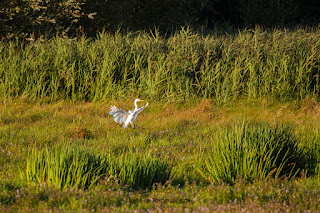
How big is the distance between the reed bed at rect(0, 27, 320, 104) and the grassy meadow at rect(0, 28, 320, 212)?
0.04 meters

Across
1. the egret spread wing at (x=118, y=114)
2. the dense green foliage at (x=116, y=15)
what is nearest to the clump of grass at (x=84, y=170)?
the egret spread wing at (x=118, y=114)

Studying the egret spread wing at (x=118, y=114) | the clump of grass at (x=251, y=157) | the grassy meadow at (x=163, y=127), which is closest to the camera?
the grassy meadow at (x=163, y=127)

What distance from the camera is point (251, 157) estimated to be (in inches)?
168

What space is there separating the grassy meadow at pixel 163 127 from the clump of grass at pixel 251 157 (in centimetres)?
2

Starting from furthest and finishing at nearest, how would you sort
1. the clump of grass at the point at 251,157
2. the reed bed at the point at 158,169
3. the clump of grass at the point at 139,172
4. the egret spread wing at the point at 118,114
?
the egret spread wing at the point at 118,114
the clump of grass at the point at 251,157
the clump of grass at the point at 139,172
the reed bed at the point at 158,169

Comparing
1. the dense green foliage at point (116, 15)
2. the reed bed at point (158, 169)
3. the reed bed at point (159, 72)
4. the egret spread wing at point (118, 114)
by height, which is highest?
the dense green foliage at point (116, 15)

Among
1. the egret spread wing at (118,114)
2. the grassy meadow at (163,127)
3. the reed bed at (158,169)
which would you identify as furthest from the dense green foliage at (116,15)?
the reed bed at (158,169)

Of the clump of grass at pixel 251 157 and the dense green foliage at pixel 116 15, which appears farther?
the dense green foliage at pixel 116 15

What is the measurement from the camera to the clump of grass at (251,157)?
14.2 feet

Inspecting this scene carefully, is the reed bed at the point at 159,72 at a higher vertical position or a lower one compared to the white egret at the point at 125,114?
higher

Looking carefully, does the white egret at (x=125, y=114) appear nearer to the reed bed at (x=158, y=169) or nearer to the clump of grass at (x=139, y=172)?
the reed bed at (x=158, y=169)

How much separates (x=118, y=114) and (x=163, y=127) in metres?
0.97

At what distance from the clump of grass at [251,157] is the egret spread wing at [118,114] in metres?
1.87

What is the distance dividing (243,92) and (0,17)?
8004 mm
